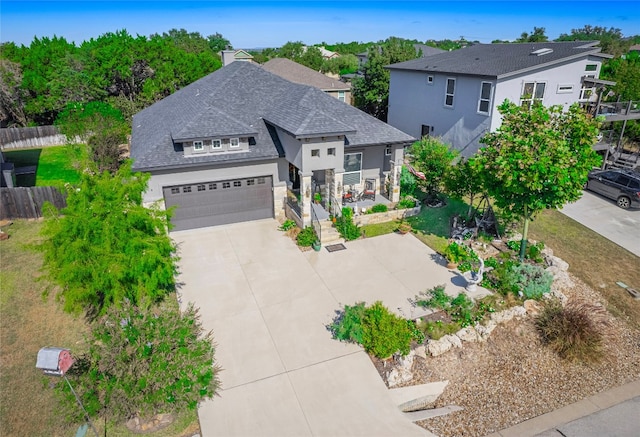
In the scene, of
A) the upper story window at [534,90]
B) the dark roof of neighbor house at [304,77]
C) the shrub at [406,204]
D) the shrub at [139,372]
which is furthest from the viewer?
the dark roof of neighbor house at [304,77]

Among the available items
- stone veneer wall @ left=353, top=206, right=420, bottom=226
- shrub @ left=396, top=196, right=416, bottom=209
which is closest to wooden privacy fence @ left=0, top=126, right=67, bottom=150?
stone veneer wall @ left=353, top=206, right=420, bottom=226

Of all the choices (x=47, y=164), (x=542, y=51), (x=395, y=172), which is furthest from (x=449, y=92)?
(x=47, y=164)

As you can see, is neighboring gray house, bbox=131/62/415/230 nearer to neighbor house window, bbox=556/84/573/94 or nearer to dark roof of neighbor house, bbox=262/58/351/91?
neighbor house window, bbox=556/84/573/94

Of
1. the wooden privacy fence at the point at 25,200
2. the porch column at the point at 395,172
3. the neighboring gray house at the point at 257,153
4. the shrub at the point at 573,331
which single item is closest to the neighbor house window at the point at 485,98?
the neighboring gray house at the point at 257,153

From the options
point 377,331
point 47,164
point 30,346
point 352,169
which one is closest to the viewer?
point 377,331

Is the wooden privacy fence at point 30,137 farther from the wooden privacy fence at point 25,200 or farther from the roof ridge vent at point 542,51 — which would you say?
the roof ridge vent at point 542,51

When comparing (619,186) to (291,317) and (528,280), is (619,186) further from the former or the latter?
(291,317)
